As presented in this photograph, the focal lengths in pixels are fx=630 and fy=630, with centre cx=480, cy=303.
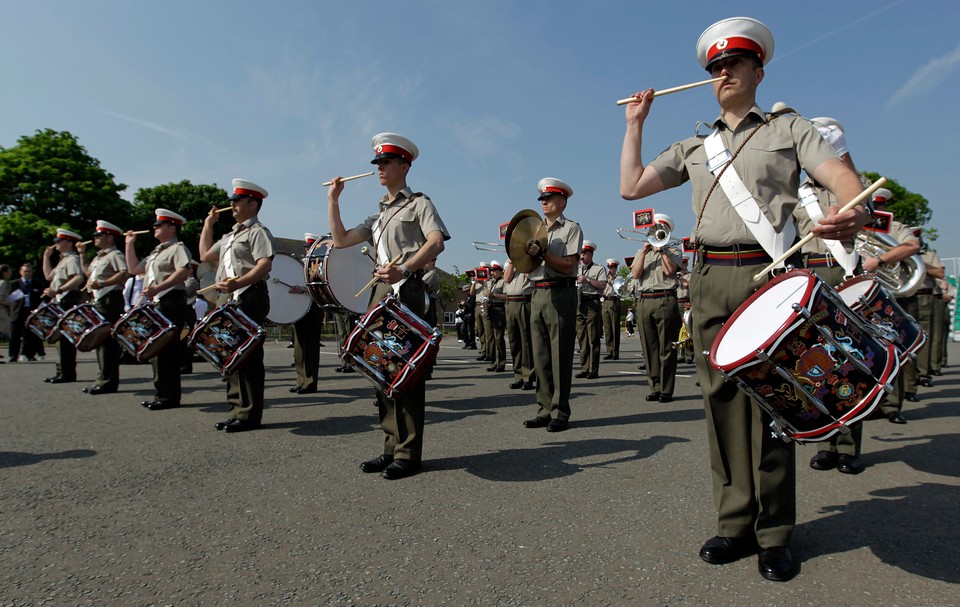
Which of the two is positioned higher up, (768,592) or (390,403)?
(390,403)

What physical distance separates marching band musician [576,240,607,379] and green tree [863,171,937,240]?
141 ft

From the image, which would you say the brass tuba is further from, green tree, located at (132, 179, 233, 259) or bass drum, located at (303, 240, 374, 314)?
green tree, located at (132, 179, 233, 259)

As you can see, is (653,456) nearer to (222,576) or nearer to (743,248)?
(743,248)

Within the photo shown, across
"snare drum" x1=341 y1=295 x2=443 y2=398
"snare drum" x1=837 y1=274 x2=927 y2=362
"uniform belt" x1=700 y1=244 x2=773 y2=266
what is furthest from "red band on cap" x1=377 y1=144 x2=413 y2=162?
"snare drum" x1=837 y1=274 x2=927 y2=362

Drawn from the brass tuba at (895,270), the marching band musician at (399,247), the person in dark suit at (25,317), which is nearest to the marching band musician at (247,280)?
the marching band musician at (399,247)

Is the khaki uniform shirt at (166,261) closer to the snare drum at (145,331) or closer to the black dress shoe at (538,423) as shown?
the snare drum at (145,331)

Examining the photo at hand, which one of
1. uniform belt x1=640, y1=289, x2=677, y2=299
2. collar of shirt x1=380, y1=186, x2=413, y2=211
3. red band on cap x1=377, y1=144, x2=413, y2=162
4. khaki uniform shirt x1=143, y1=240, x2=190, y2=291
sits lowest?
uniform belt x1=640, y1=289, x2=677, y2=299

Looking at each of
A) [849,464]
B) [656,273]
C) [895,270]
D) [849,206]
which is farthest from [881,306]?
[656,273]

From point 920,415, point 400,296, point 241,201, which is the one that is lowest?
point 920,415

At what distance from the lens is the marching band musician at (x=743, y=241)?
8.93 feet

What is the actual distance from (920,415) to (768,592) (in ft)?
16.8

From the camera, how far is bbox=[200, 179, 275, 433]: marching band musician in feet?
19.3

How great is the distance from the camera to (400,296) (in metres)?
4.38

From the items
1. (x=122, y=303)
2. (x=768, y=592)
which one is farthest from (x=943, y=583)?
(x=122, y=303)
